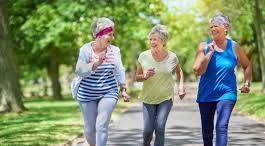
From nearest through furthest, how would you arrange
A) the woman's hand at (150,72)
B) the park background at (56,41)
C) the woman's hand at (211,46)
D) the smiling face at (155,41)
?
the woman's hand at (211,46)
the woman's hand at (150,72)
the smiling face at (155,41)
the park background at (56,41)

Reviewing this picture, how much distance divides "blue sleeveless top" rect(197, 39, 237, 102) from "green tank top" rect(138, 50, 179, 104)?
53 centimetres

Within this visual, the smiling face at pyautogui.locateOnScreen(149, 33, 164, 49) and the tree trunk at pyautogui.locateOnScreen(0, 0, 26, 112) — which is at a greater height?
the smiling face at pyautogui.locateOnScreen(149, 33, 164, 49)

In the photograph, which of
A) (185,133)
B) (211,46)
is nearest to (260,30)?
(185,133)

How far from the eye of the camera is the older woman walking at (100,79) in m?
→ 7.74

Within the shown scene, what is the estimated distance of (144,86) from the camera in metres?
8.21

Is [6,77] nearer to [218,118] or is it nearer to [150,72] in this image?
[150,72]

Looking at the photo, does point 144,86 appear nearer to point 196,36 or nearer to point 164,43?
point 164,43

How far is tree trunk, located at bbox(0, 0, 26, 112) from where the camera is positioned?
2100cm

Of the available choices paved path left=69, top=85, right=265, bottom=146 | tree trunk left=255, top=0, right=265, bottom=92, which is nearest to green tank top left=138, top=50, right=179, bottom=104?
paved path left=69, top=85, right=265, bottom=146

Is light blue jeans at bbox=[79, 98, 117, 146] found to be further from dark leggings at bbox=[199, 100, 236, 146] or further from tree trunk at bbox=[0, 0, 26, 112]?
tree trunk at bbox=[0, 0, 26, 112]

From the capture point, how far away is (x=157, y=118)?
8180mm

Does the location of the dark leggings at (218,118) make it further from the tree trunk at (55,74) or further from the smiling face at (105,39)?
the tree trunk at (55,74)

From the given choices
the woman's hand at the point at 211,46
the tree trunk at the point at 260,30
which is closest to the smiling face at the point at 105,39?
the woman's hand at the point at 211,46

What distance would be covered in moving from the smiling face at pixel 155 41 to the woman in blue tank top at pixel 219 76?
2.06ft
